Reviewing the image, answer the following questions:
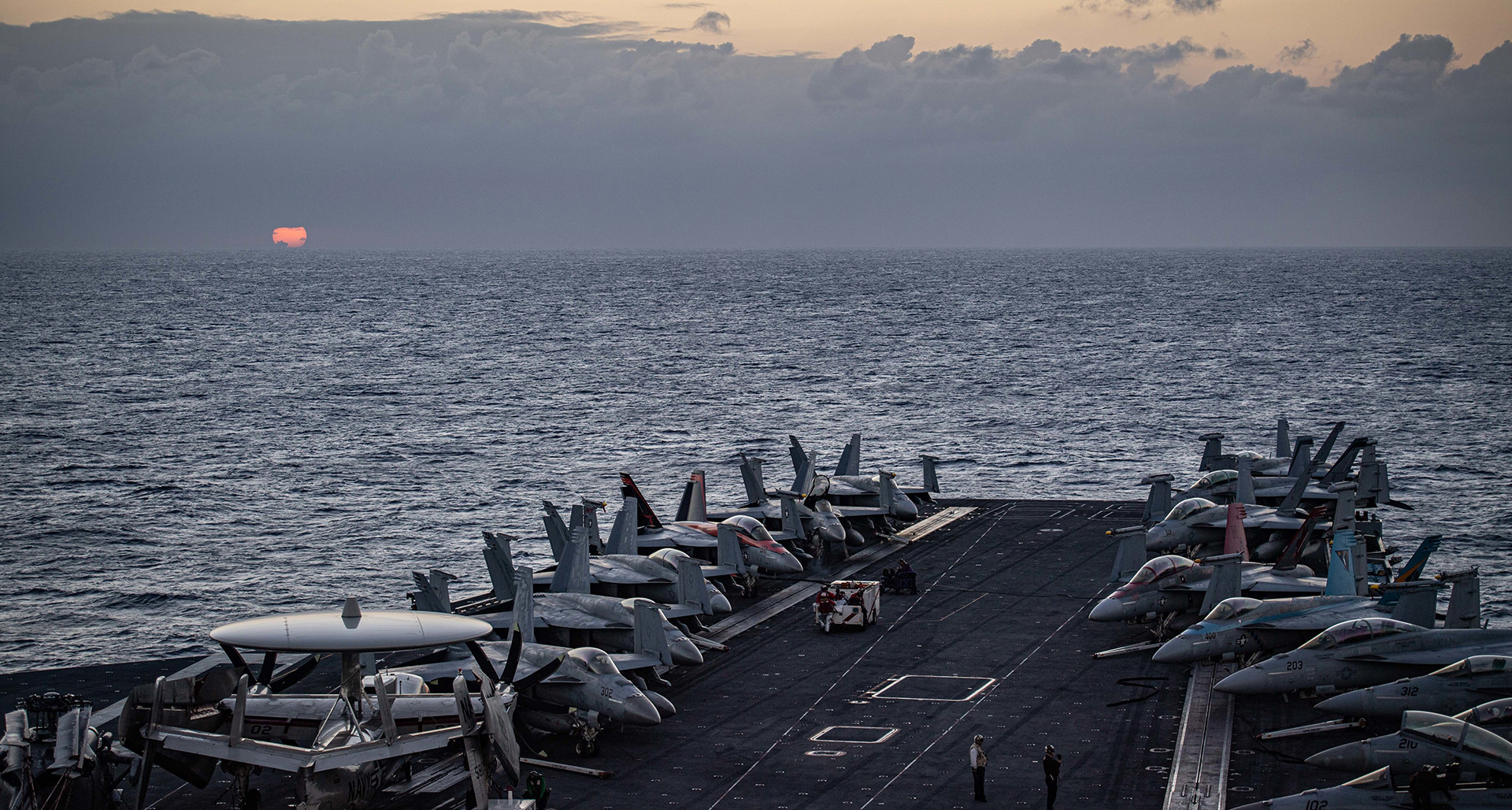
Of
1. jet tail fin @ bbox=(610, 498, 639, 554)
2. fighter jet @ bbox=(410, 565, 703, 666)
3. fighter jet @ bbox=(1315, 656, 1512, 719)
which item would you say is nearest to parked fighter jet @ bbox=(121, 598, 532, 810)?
fighter jet @ bbox=(410, 565, 703, 666)

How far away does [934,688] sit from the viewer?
45.3 m

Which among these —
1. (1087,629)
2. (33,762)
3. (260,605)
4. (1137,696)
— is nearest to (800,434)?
(260,605)

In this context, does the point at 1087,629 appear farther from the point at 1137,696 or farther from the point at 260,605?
the point at 260,605

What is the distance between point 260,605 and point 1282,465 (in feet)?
195

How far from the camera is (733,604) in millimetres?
58719

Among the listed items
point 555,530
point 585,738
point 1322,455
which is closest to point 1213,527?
point 1322,455

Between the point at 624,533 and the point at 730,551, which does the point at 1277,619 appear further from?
the point at 624,533

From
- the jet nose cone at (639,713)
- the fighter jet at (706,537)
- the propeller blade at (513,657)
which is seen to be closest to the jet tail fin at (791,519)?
the fighter jet at (706,537)

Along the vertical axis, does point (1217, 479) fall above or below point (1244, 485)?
below

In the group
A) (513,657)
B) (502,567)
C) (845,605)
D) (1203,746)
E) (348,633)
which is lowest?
(1203,746)

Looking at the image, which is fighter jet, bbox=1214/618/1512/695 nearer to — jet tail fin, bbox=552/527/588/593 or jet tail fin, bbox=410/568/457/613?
jet tail fin, bbox=552/527/588/593

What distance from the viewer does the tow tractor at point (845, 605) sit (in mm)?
52344

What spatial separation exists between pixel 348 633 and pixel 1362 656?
30.4 meters

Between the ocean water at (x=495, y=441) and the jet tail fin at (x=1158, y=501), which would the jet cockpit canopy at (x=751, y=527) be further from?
the jet tail fin at (x=1158, y=501)
